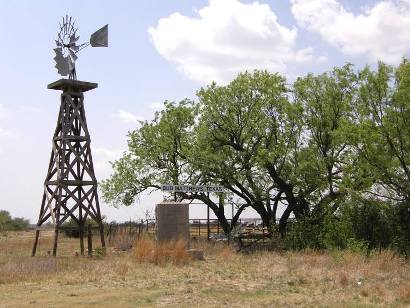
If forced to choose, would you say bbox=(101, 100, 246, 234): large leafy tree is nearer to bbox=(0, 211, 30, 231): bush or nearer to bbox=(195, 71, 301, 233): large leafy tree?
bbox=(195, 71, 301, 233): large leafy tree

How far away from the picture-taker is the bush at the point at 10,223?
53.7 metres

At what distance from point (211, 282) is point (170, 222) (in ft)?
26.0

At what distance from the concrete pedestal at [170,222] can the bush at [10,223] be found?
35724 millimetres

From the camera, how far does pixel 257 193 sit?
91.9 feet

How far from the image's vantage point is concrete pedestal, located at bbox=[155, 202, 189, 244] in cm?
2120

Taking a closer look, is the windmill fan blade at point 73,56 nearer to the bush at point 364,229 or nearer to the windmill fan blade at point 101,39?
the windmill fan blade at point 101,39

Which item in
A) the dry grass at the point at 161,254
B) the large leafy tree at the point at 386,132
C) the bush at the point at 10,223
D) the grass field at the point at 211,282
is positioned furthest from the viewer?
the bush at the point at 10,223

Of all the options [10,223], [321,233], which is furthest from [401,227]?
[10,223]

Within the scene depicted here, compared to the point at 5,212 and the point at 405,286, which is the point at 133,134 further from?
the point at 5,212

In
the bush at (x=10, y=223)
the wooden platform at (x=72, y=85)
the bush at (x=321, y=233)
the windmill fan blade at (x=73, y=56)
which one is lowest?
the bush at (x=321, y=233)

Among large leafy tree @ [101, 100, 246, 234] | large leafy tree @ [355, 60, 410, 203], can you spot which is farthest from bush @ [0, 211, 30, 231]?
large leafy tree @ [355, 60, 410, 203]

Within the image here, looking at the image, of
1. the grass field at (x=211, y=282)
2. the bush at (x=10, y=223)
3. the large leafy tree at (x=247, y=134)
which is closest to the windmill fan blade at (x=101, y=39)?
the large leafy tree at (x=247, y=134)

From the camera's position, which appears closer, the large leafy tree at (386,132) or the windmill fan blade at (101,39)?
the large leafy tree at (386,132)

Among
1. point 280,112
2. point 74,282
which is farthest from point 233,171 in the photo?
point 74,282
